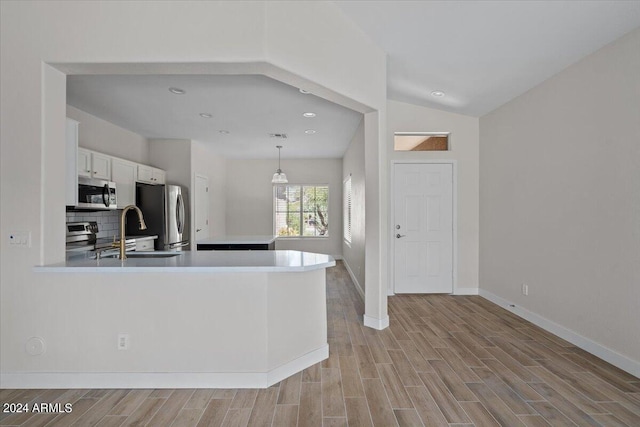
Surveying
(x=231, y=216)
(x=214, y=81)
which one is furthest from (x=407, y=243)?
(x=231, y=216)

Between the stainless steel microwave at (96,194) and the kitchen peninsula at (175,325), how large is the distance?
5.49ft

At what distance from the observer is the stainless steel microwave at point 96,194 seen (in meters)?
3.83

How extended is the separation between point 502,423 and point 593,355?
162 centimetres

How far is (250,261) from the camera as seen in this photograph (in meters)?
2.68

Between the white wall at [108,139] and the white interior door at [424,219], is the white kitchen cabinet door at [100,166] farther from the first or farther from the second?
the white interior door at [424,219]

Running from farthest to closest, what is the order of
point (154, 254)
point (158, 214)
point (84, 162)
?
point (158, 214), point (84, 162), point (154, 254)

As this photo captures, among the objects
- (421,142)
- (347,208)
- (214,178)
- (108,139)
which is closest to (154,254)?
(108,139)

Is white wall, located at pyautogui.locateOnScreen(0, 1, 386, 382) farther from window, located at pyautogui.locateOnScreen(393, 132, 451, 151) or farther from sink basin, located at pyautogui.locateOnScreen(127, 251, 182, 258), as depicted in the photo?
window, located at pyautogui.locateOnScreen(393, 132, 451, 151)

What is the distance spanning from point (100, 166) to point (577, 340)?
18.6 feet

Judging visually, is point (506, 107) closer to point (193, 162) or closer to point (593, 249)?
point (593, 249)

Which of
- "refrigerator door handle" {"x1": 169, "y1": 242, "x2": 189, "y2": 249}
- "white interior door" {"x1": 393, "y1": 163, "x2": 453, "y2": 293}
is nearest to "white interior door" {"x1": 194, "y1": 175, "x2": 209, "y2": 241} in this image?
"refrigerator door handle" {"x1": 169, "y1": 242, "x2": 189, "y2": 249}

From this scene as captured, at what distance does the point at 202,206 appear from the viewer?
6762 millimetres

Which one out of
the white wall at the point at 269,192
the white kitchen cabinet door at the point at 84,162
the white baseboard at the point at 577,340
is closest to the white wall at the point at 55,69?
the white kitchen cabinet door at the point at 84,162

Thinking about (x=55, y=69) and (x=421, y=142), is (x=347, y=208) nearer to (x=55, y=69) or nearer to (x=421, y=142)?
(x=421, y=142)
